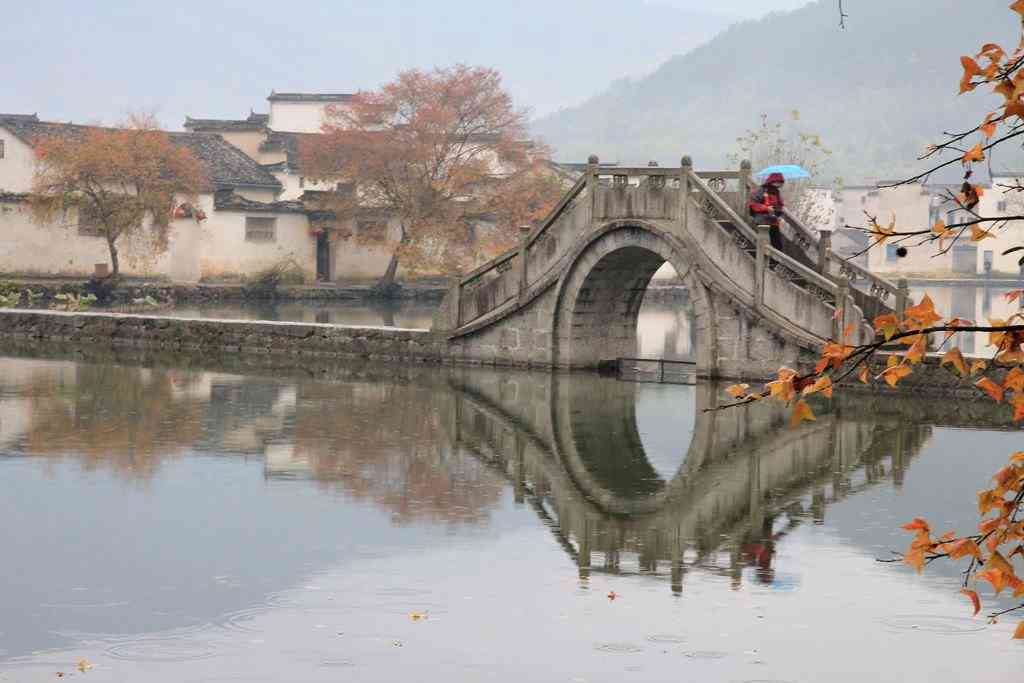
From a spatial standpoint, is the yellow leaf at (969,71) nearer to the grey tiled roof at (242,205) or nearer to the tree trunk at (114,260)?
the tree trunk at (114,260)

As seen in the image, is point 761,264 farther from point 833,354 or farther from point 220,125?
point 220,125

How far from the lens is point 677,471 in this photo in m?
19.0

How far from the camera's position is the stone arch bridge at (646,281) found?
26.6m

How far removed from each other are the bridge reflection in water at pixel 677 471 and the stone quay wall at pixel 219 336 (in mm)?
4633

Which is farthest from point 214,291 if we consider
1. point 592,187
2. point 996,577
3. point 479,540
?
point 996,577

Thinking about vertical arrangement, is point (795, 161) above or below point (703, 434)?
above

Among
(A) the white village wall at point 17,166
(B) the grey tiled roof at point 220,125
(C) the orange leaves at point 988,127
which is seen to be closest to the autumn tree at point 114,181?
(A) the white village wall at point 17,166

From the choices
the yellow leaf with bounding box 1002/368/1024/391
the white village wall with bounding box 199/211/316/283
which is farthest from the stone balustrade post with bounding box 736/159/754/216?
the white village wall with bounding box 199/211/316/283

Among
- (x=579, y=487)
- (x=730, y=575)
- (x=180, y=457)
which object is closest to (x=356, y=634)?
(x=730, y=575)

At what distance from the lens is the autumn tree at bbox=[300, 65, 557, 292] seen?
61.1m

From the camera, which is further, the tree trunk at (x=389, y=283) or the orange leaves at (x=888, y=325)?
the tree trunk at (x=389, y=283)

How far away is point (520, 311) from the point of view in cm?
3069

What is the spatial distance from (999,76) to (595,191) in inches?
929

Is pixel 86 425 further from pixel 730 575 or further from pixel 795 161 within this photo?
pixel 795 161
